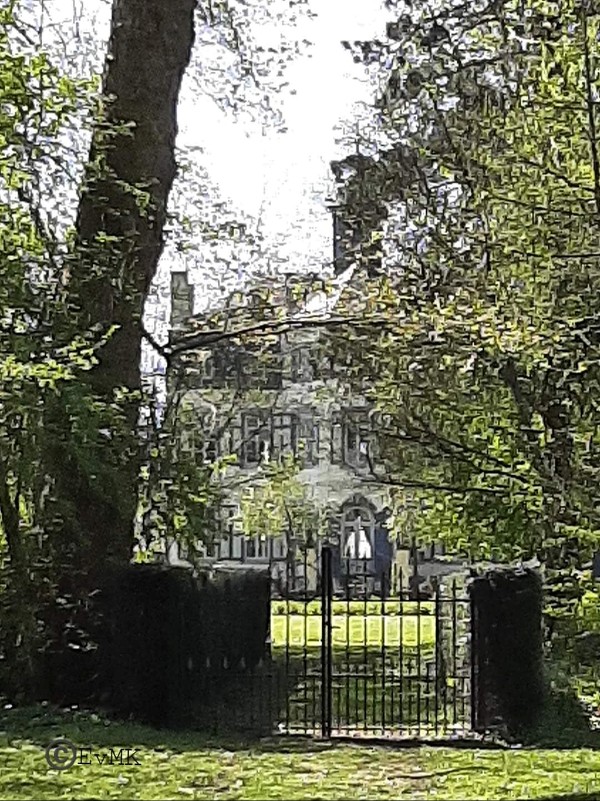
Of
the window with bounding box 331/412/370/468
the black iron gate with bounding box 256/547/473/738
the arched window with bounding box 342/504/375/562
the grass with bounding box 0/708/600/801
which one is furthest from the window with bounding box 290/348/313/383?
the arched window with bounding box 342/504/375/562

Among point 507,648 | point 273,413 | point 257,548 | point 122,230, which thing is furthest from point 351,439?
point 507,648

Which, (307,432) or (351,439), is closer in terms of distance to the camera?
(351,439)

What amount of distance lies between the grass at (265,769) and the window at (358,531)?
655 inches

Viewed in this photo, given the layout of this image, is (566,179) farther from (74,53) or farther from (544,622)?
(74,53)

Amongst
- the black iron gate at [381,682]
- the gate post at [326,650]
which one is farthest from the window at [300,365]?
the gate post at [326,650]

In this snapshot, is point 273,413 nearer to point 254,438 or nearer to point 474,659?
point 254,438

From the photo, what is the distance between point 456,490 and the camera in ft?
34.8

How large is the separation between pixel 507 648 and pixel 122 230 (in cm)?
415

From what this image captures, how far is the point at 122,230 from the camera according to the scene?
952cm

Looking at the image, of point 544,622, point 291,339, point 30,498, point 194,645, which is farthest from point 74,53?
point 544,622

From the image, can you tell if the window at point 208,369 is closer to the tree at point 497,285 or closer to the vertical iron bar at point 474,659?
the tree at point 497,285

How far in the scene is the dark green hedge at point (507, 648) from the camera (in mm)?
8727

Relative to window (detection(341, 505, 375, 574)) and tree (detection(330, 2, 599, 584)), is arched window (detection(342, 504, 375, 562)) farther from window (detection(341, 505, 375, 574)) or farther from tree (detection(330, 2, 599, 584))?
tree (detection(330, 2, 599, 584))

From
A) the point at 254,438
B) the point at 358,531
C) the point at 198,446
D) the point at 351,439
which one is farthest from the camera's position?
the point at 358,531
